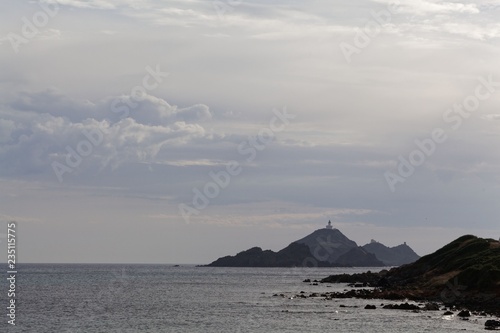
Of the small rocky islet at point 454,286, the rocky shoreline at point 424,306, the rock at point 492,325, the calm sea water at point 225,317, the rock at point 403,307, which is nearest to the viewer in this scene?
the rock at point 492,325

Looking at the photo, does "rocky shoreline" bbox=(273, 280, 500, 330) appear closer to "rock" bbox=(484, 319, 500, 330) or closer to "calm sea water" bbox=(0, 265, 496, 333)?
"rock" bbox=(484, 319, 500, 330)

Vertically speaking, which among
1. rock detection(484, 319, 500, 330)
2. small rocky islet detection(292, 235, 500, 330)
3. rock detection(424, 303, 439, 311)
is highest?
small rocky islet detection(292, 235, 500, 330)

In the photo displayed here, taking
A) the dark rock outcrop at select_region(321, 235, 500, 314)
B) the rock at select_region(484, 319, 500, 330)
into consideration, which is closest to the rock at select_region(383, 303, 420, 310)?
the dark rock outcrop at select_region(321, 235, 500, 314)

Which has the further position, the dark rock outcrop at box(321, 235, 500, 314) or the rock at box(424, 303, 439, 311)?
the dark rock outcrop at box(321, 235, 500, 314)

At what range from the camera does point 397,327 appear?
2810 inches

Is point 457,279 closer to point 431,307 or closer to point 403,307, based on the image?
point 431,307

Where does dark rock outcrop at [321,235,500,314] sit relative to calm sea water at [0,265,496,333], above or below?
above

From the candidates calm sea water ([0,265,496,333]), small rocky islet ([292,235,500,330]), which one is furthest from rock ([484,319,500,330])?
calm sea water ([0,265,496,333])

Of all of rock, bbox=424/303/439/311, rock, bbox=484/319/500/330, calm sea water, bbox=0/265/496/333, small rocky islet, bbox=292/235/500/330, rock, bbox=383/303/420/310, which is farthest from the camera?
rock, bbox=383/303/420/310

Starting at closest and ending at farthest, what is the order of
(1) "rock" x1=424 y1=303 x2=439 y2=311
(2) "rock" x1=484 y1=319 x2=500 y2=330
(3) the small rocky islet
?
(2) "rock" x1=484 y1=319 x2=500 y2=330 → (1) "rock" x1=424 y1=303 x2=439 y2=311 → (3) the small rocky islet

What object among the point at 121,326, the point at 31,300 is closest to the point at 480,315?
the point at 121,326

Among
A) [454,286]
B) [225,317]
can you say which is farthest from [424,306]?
[225,317]

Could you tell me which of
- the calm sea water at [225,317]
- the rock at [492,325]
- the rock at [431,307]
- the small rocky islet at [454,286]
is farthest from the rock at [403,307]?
the rock at [492,325]

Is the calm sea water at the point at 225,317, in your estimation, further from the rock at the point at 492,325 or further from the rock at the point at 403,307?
the rock at the point at 403,307
